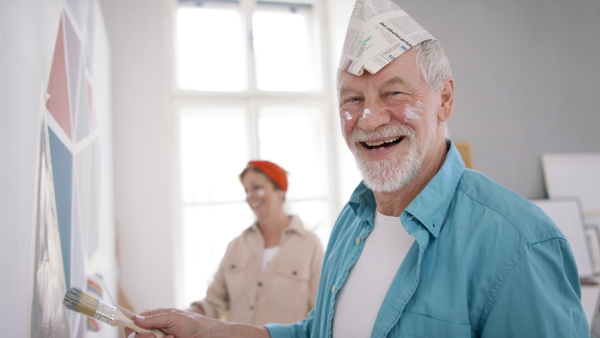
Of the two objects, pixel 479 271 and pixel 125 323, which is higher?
pixel 479 271

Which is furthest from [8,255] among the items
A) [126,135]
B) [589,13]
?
[589,13]

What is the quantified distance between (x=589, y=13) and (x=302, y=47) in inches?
97.6

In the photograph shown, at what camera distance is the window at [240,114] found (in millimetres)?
3523

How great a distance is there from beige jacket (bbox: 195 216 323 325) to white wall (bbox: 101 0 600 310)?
1.07 m

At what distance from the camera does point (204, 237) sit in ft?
11.5

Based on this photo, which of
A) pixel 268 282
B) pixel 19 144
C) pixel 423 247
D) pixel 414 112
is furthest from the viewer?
pixel 268 282

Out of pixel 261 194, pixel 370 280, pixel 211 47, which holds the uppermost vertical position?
pixel 211 47

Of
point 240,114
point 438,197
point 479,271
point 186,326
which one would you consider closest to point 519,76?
point 240,114

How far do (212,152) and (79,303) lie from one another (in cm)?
277

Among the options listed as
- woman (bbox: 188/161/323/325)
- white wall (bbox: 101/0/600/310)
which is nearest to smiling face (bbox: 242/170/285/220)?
woman (bbox: 188/161/323/325)

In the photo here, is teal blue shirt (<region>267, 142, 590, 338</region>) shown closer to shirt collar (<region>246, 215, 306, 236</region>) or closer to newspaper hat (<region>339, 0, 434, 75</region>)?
newspaper hat (<region>339, 0, 434, 75</region>)

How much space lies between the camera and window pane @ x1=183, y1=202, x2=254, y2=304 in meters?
3.45

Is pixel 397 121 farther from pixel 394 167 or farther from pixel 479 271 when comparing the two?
pixel 479 271

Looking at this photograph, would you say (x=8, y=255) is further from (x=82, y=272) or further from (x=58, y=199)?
(x=82, y=272)
